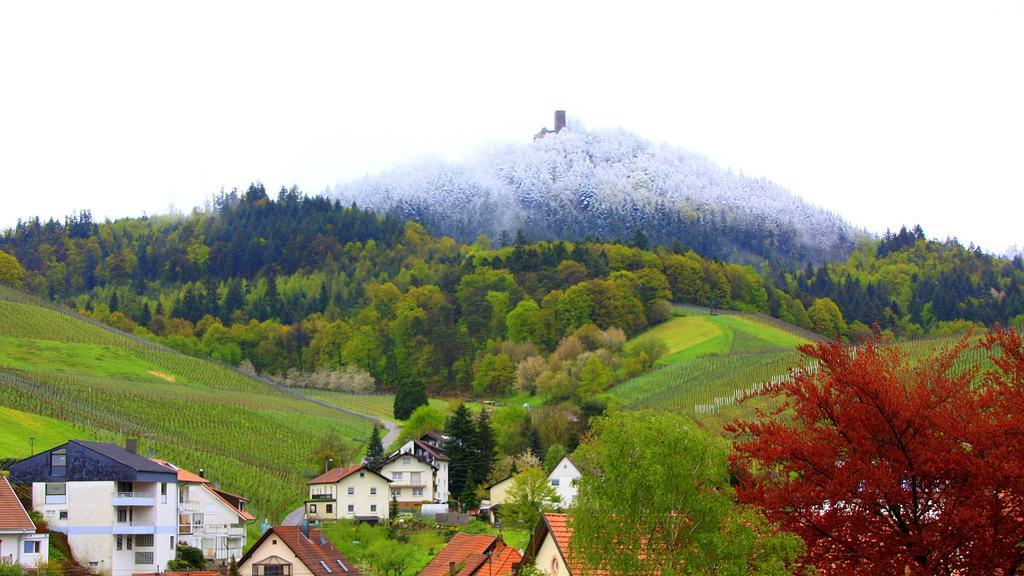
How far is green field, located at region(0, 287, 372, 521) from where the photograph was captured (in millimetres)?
72500

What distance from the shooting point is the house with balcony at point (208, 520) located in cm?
5478

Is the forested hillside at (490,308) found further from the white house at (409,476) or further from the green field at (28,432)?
the green field at (28,432)

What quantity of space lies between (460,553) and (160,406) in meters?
55.7

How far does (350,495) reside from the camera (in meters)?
70.1

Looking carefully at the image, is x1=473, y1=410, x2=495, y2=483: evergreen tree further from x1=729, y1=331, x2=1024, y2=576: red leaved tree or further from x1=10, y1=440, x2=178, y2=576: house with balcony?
A: x1=729, y1=331, x2=1024, y2=576: red leaved tree

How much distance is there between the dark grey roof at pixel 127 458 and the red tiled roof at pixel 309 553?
15.5ft

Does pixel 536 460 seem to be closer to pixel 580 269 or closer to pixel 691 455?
pixel 691 455

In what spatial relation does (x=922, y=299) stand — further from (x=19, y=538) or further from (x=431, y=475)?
(x=19, y=538)

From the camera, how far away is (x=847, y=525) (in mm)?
20266

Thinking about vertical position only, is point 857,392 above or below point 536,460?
above

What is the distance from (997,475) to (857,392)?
2.40m

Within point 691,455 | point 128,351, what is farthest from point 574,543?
point 128,351

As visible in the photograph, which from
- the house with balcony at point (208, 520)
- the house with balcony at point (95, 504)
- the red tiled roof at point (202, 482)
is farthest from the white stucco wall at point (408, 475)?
the house with balcony at point (95, 504)

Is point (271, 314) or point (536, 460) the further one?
point (271, 314)
